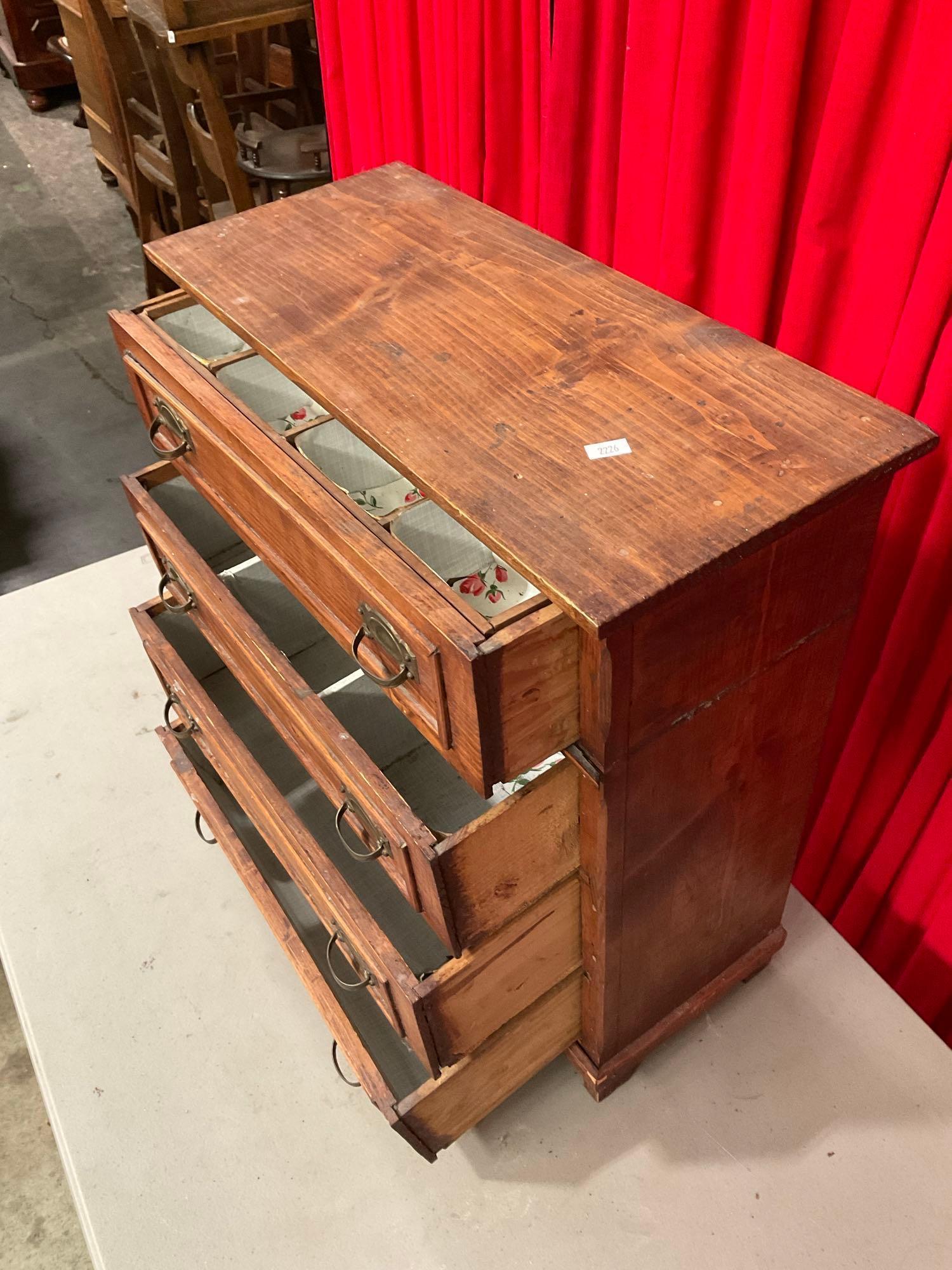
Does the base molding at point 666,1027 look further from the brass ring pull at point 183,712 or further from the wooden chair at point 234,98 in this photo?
the wooden chair at point 234,98

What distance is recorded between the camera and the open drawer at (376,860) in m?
0.94

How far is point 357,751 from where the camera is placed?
92 centimetres

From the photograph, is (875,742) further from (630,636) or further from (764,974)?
(630,636)

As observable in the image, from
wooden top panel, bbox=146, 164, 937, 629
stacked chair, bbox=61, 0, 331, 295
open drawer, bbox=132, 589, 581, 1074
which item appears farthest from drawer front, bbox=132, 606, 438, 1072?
stacked chair, bbox=61, 0, 331, 295

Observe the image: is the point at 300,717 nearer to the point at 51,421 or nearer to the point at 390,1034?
the point at 390,1034

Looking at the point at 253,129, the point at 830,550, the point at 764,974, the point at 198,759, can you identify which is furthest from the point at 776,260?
the point at 253,129

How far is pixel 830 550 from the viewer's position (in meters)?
0.81

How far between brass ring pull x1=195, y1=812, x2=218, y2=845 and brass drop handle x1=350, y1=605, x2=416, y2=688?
2.60ft

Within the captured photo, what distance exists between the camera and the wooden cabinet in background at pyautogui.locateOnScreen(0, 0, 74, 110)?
4.50 m

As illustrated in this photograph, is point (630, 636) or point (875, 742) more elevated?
point (630, 636)

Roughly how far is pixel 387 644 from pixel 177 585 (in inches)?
24.5

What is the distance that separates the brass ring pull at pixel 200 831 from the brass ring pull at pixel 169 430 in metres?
0.62

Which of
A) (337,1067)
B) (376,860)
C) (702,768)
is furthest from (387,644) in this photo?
(337,1067)

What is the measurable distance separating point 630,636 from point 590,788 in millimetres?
188
